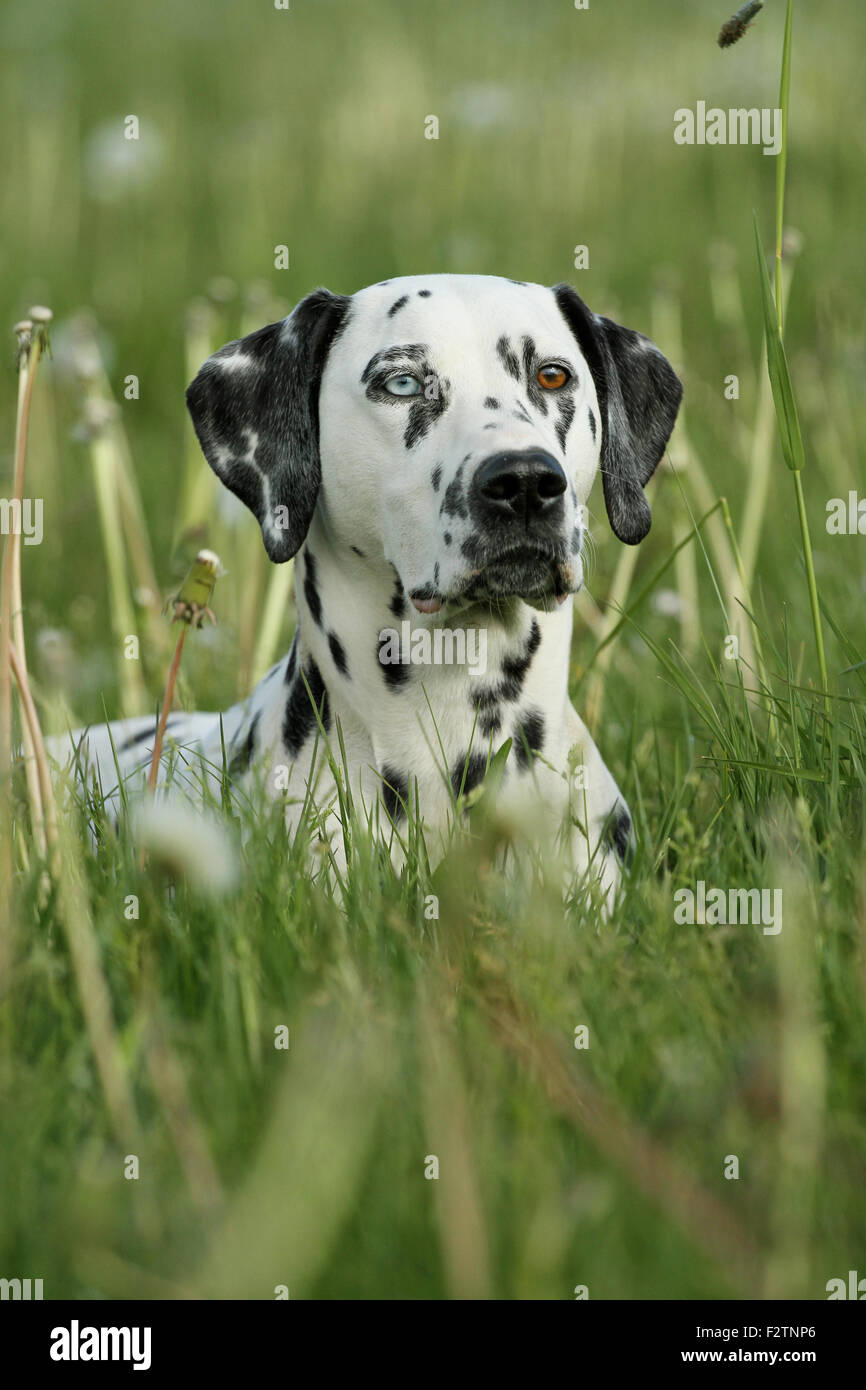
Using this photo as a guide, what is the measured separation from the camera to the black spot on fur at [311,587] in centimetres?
348

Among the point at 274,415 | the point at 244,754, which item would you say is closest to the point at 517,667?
the point at 244,754

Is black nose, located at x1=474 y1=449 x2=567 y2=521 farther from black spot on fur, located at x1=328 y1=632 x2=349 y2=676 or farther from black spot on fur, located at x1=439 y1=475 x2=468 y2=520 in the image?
black spot on fur, located at x1=328 y1=632 x2=349 y2=676

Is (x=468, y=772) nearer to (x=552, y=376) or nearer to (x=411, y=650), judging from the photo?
(x=411, y=650)

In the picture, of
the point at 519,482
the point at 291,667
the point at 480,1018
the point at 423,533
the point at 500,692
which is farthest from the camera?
the point at 291,667

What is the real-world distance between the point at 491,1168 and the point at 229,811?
1184mm

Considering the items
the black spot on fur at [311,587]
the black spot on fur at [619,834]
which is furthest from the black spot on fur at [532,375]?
the black spot on fur at [619,834]

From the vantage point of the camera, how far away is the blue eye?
10.8 ft

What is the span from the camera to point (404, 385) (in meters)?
3.29

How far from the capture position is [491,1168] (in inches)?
79.9

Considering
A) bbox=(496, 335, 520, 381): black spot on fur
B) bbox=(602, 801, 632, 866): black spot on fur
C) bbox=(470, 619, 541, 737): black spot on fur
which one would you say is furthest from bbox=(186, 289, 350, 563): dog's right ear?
bbox=(602, 801, 632, 866): black spot on fur

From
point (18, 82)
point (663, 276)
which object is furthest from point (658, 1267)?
point (18, 82)

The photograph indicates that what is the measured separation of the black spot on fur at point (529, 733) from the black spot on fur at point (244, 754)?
64 cm

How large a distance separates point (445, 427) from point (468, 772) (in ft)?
2.50

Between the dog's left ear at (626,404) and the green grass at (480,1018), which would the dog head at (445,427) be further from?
the green grass at (480,1018)
